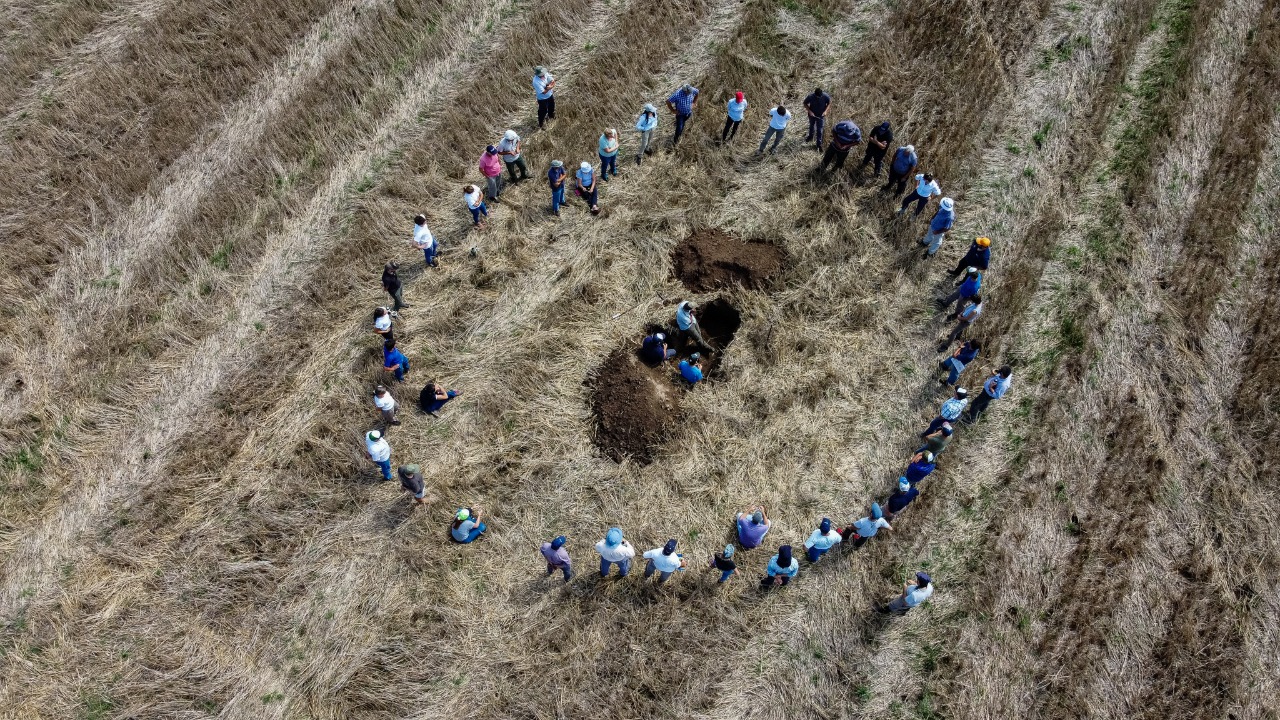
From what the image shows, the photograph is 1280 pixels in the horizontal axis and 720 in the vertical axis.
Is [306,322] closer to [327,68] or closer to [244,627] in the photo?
[244,627]

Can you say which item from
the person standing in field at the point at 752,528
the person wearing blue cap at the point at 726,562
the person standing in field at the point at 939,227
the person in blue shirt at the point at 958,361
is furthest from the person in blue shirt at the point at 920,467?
the person standing in field at the point at 939,227

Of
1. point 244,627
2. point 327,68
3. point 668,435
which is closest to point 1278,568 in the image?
point 668,435

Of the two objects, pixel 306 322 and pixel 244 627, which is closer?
pixel 244 627

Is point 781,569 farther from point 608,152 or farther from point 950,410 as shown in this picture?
point 608,152

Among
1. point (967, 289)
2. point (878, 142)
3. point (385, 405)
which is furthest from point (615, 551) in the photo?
point (878, 142)

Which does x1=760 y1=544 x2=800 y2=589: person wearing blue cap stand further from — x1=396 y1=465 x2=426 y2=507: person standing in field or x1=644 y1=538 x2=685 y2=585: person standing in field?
x1=396 y1=465 x2=426 y2=507: person standing in field

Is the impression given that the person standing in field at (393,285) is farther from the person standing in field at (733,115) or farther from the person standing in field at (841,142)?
the person standing in field at (841,142)
